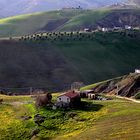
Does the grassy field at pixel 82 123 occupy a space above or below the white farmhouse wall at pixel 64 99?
below

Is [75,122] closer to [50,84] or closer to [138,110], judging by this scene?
[138,110]

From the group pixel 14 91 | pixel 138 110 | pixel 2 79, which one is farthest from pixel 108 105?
pixel 2 79

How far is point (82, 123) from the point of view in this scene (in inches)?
2813

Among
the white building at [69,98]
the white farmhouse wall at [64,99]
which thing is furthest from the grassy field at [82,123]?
the white farmhouse wall at [64,99]

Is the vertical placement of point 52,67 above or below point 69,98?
below

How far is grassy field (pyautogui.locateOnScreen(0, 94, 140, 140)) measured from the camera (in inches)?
2513

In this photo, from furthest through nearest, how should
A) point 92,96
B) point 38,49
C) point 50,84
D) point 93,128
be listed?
point 38,49
point 50,84
point 92,96
point 93,128

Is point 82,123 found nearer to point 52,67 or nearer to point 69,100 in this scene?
point 69,100

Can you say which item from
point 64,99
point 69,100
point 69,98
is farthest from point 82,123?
point 64,99

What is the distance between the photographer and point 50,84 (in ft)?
545

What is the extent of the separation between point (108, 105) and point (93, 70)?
337ft

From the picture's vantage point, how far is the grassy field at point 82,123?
6383 cm

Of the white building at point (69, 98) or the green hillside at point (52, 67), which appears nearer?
the white building at point (69, 98)

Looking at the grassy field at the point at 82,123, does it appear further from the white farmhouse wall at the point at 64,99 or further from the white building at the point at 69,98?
the white farmhouse wall at the point at 64,99
